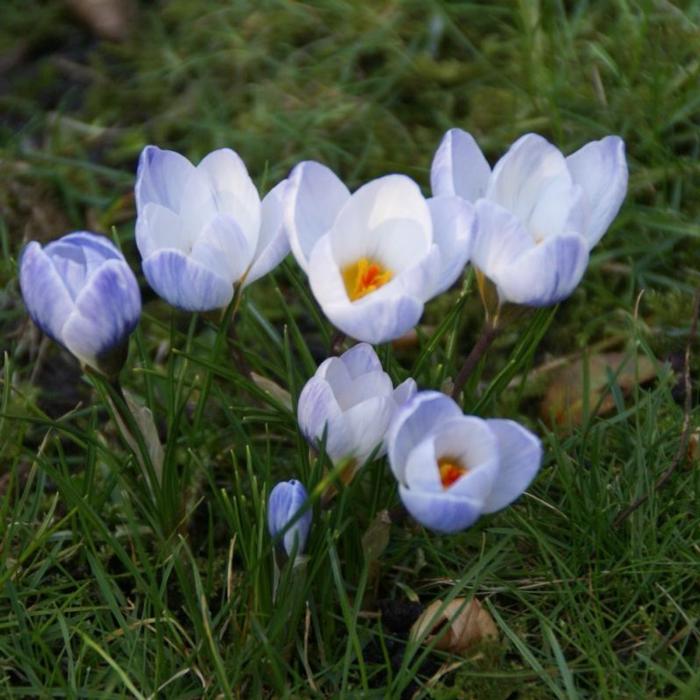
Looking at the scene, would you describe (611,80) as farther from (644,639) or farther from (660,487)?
(644,639)

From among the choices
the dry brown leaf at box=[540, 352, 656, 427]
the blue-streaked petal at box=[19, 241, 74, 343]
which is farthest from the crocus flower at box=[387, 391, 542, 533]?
the dry brown leaf at box=[540, 352, 656, 427]

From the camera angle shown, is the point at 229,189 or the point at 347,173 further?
the point at 347,173

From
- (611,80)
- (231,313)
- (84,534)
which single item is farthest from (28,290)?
(611,80)

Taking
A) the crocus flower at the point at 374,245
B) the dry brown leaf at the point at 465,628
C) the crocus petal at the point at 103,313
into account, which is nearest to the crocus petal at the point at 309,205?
the crocus flower at the point at 374,245

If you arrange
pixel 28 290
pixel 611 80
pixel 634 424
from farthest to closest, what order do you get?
pixel 611 80, pixel 634 424, pixel 28 290

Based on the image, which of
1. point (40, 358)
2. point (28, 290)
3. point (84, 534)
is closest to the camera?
point (28, 290)

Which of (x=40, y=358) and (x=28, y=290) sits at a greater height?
(x=28, y=290)

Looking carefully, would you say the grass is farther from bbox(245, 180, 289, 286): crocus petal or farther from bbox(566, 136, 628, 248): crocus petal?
bbox(566, 136, 628, 248): crocus petal

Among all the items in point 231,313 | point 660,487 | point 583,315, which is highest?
point 231,313
